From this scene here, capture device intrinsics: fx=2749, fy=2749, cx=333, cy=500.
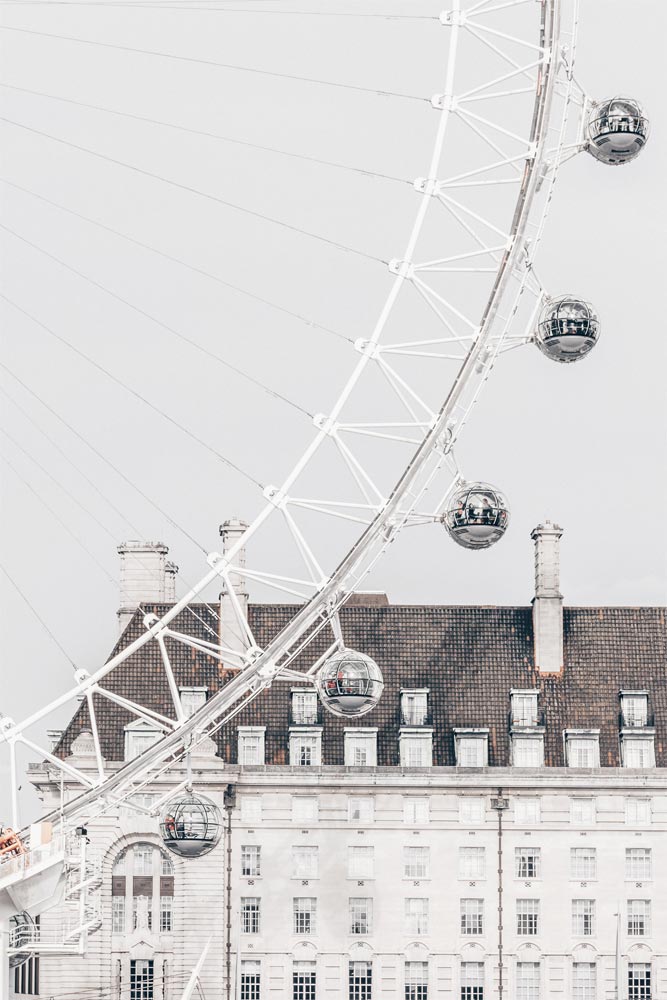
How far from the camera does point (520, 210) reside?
219 ft

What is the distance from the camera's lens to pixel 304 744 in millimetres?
101500

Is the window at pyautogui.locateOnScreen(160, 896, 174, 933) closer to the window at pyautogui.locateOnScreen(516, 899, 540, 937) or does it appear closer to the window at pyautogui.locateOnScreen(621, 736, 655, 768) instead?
the window at pyautogui.locateOnScreen(516, 899, 540, 937)

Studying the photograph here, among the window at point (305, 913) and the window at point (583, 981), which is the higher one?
the window at point (305, 913)

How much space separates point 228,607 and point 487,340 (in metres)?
37.5

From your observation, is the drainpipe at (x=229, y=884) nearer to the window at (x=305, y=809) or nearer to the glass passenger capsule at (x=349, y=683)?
the window at (x=305, y=809)

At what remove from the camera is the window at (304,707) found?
101938 mm

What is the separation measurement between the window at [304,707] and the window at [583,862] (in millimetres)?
10728

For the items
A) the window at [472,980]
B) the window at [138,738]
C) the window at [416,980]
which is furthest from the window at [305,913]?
the window at [138,738]

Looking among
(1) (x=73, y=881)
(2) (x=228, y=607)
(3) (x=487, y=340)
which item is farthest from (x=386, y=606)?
(3) (x=487, y=340)

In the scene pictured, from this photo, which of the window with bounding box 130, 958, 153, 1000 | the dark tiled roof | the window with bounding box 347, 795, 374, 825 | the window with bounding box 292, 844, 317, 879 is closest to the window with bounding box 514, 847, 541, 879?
the dark tiled roof

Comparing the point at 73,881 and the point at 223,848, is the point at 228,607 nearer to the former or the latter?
the point at 223,848

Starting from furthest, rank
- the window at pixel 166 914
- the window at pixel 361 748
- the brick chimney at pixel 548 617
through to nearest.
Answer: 1. the brick chimney at pixel 548 617
2. the window at pixel 361 748
3. the window at pixel 166 914

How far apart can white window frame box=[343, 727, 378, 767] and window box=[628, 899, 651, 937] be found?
10753 millimetres

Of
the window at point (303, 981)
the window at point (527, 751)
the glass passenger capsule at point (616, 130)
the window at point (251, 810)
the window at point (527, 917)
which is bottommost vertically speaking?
the window at point (303, 981)
